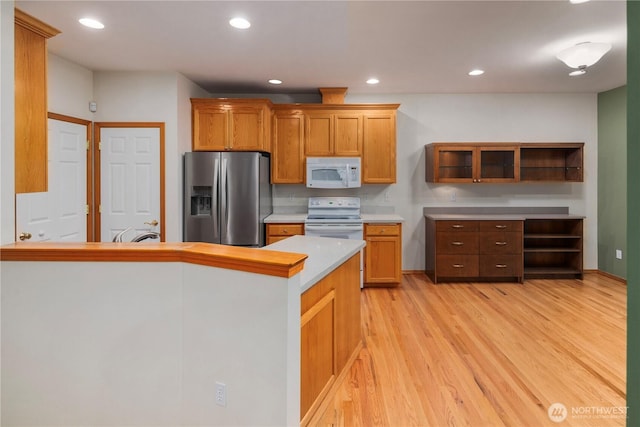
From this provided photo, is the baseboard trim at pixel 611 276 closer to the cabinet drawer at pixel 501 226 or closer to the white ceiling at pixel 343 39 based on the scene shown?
the cabinet drawer at pixel 501 226

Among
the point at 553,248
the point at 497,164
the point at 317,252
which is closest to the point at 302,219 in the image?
the point at 317,252

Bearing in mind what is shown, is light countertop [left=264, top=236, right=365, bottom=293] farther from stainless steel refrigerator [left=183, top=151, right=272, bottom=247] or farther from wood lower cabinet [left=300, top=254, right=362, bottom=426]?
stainless steel refrigerator [left=183, top=151, right=272, bottom=247]

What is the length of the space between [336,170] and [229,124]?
149cm

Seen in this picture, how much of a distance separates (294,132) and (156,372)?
12.0 ft

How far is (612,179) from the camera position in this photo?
502 centimetres

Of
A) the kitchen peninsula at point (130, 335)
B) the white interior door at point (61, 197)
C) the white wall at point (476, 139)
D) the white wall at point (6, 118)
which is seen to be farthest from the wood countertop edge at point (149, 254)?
the white wall at point (476, 139)

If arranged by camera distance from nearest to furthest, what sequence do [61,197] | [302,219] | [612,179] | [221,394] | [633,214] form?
[633,214] → [221,394] → [61,197] → [302,219] → [612,179]

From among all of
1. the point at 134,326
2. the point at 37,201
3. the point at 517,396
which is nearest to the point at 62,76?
the point at 37,201

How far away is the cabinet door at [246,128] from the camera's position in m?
4.56

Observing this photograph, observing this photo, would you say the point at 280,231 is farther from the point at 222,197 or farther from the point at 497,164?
the point at 497,164

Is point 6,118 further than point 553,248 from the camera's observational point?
No

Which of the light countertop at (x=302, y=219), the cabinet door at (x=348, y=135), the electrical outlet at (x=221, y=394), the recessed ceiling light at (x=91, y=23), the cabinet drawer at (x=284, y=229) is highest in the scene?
the recessed ceiling light at (x=91, y=23)

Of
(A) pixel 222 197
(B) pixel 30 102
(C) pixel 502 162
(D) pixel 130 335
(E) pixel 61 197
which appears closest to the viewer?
(D) pixel 130 335

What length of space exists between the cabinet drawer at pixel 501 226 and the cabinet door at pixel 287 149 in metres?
2.50
